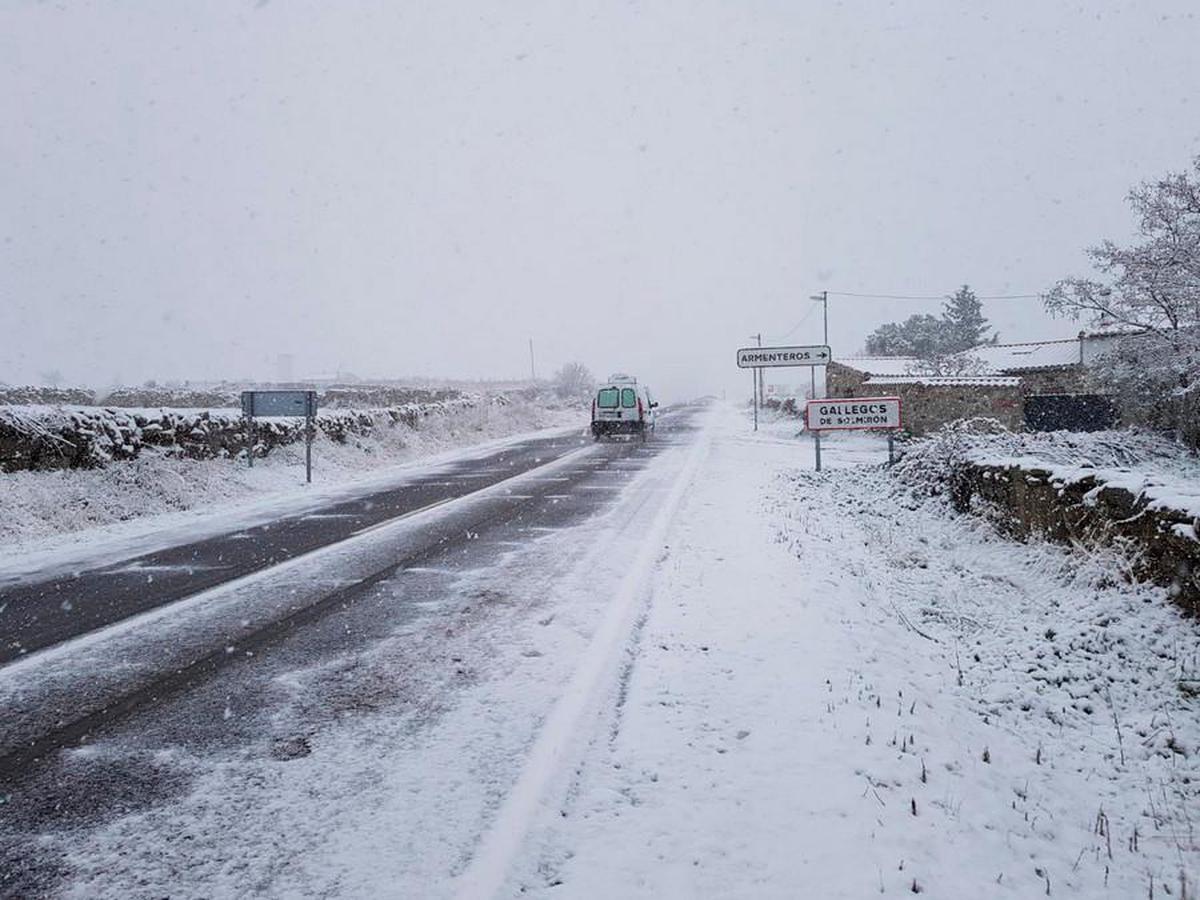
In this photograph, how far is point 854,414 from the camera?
13016 mm

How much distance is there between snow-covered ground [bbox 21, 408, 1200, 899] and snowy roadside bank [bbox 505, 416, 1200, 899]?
0.02 metres

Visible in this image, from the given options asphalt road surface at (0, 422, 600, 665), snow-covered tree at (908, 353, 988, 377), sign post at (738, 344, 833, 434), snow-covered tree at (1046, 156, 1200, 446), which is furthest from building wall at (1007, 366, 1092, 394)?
asphalt road surface at (0, 422, 600, 665)

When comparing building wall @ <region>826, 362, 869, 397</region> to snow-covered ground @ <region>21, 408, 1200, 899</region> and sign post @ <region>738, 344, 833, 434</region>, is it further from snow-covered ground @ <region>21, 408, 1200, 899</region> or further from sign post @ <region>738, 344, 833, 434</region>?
snow-covered ground @ <region>21, 408, 1200, 899</region>

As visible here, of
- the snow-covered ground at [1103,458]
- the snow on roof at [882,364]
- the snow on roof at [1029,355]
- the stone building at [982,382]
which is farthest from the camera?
the snow on roof at [1029,355]

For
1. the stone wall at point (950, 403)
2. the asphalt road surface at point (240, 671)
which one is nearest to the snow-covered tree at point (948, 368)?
the stone wall at point (950, 403)

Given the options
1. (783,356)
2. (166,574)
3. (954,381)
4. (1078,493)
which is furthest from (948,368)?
(166,574)

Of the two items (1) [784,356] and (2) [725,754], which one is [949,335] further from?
(2) [725,754]

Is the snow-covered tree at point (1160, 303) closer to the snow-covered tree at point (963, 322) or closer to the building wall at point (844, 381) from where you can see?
the building wall at point (844, 381)

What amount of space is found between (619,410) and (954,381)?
12329 mm

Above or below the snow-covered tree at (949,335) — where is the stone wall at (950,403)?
below

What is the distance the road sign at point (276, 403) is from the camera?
1546cm

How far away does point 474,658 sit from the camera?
4.94m

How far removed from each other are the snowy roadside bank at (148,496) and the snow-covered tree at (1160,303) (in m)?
18.0

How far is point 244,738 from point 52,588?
4.99 meters
